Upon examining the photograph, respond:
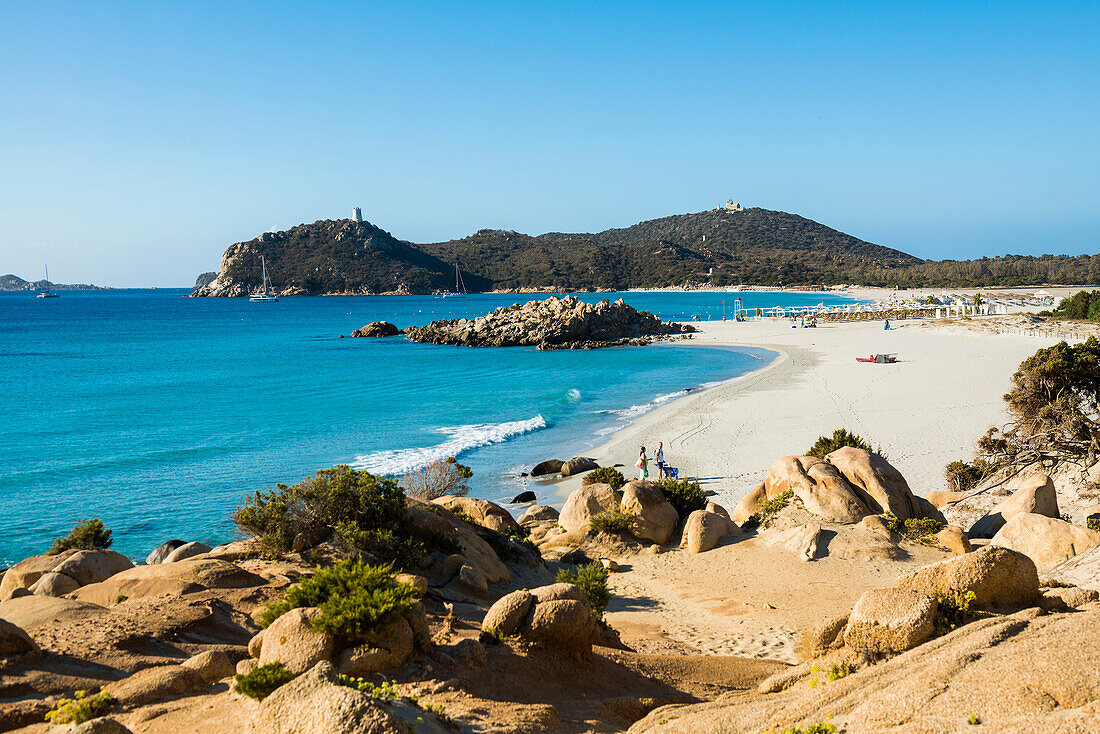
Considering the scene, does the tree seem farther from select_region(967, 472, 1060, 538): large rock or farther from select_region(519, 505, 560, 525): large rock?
select_region(519, 505, 560, 525): large rock

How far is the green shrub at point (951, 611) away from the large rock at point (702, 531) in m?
7.38

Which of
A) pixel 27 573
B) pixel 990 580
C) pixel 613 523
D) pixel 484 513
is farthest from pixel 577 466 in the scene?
pixel 990 580

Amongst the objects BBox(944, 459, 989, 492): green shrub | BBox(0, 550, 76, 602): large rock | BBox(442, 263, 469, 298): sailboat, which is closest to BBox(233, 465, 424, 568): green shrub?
BBox(0, 550, 76, 602): large rock

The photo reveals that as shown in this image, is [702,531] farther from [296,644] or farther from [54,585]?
[54,585]

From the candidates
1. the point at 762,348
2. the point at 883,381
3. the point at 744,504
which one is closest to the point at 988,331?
the point at 762,348

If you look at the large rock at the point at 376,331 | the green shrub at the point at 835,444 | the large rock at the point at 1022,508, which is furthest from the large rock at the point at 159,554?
the large rock at the point at 376,331

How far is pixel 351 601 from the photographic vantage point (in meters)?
6.23

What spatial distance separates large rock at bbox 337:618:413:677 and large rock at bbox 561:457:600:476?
660 inches

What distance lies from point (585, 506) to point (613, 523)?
1.12 metres

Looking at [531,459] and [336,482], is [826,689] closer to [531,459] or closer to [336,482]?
[336,482]

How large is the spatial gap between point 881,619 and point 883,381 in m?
36.0

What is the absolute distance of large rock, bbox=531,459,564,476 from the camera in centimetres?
2334

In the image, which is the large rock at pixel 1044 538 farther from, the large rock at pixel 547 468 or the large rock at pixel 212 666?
the large rock at pixel 547 468

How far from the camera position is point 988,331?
57656 mm
